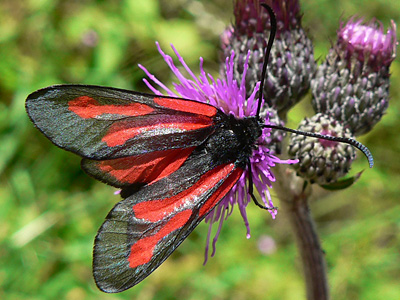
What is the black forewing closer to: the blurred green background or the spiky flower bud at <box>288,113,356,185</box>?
the spiky flower bud at <box>288,113,356,185</box>

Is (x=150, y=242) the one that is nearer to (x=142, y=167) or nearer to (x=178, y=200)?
(x=178, y=200)

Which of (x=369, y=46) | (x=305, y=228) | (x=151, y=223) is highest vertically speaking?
(x=151, y=223)

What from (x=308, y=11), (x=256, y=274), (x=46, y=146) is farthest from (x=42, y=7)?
(x=256, y=274)

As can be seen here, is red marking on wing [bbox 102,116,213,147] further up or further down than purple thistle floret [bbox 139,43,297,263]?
further up

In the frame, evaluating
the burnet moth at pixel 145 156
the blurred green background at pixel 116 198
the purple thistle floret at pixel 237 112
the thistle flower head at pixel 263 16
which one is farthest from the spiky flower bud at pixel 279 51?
the blurred green background at pixel 116 198

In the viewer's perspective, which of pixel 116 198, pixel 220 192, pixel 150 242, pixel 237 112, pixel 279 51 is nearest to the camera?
pixel 150 242

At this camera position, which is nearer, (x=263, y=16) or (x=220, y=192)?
(x=220, y=192)

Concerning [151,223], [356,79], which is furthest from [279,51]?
[151,223]

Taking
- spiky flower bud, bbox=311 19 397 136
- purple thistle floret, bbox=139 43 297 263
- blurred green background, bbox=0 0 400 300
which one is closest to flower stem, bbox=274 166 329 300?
purple thistle floret, bbox=139 43 297 263
